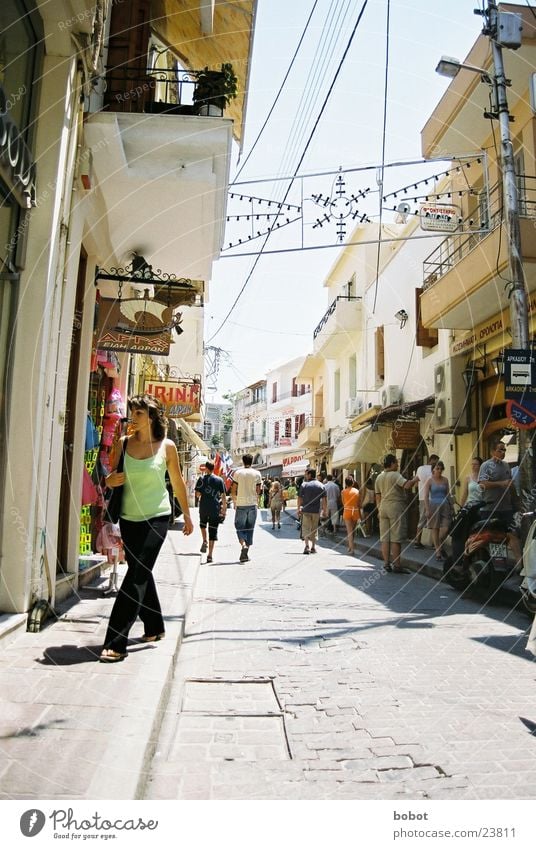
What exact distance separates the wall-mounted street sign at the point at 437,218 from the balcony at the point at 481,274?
0.91ft

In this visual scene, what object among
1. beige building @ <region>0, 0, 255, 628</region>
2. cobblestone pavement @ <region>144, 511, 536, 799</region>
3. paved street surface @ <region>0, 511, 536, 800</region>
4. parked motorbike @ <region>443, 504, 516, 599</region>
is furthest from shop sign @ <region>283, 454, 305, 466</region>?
paved street surface @ <region>0, 511, 536, 800</region>

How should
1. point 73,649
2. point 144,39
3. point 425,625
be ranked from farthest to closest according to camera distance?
1. point 144,39
2. point 425,625
3. point 73,649

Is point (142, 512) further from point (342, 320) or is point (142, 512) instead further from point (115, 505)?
point (342, 320)

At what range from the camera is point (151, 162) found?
257 inches

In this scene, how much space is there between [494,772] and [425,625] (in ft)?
10.4

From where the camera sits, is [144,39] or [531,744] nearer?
[531,744]

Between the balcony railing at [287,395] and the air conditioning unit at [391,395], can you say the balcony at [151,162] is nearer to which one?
the air conditioning unit at [391,395]

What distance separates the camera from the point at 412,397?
1650 centimetres

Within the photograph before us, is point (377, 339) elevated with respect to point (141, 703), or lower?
elevated

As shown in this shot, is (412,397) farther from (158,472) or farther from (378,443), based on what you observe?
(158,472)

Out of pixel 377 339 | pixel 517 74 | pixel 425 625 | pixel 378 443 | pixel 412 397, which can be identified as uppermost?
pixel 517 74

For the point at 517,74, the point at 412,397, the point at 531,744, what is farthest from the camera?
the point at 412,397
